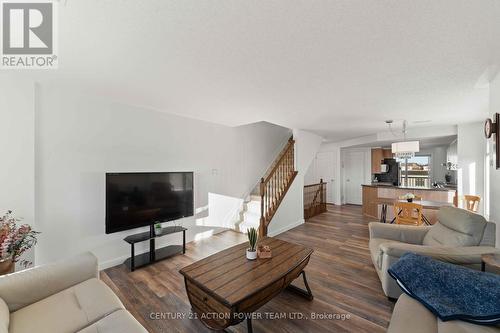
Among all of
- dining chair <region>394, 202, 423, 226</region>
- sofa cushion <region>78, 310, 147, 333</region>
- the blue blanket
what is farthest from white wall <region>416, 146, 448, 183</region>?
sofa cushion <region>78, 310, 147, 333</region>

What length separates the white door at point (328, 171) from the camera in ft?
25.2

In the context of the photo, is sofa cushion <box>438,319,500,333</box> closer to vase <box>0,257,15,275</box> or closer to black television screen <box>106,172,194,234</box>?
black television screen <box>106,172,194,234</box>

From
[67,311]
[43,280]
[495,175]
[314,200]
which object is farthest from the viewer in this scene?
[314,200]

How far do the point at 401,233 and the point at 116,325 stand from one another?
3158 mm

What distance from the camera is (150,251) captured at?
306cm

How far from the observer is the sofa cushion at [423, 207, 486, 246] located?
6.72 ft

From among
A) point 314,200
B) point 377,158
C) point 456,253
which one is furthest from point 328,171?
point 456,253

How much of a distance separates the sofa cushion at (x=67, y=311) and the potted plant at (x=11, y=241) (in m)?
0.74

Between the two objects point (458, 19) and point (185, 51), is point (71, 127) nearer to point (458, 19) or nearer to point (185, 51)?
point (185, 51)

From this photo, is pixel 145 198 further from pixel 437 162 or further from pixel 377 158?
pixel 437 162

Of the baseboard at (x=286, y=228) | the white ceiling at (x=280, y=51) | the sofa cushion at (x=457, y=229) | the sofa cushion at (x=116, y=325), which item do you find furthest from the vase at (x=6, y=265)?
the sofa cushion at (x=457, y=229)

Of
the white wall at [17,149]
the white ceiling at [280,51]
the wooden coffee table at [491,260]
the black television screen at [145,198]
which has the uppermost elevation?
the white ceiling at [280,51]

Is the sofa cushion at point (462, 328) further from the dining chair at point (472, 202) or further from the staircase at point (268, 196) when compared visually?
the dining chair at point (472, 202)

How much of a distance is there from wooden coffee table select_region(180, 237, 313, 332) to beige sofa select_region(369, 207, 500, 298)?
2.65 ft
